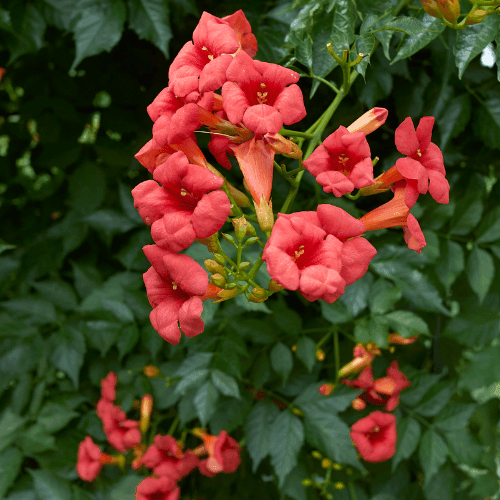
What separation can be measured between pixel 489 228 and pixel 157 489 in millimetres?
1808

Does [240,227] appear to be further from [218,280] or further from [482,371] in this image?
[482,371]

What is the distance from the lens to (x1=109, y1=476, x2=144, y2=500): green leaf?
1950mm

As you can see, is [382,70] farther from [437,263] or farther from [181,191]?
[181,191]

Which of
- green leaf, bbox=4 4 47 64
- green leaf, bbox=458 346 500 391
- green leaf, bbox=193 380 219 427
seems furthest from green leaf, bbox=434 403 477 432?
green leaf, bbox=4 4 47 64

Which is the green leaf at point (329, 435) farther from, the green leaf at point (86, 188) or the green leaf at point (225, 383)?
the green leaf at point (86, 188)

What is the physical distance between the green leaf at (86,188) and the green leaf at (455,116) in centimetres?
162

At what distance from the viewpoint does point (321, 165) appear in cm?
78

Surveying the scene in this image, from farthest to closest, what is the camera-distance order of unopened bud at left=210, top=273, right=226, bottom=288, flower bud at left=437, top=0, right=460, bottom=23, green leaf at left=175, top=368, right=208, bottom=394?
green leaf at left=175, top=368, right=208, bottom=394, flower bud at left=437, top=0, right=460, bottom=23, unopened bud at left=210, top=273, right=226, bottom=288

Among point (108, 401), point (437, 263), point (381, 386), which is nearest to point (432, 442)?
point (381, 386)

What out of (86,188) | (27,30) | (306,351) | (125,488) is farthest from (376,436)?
(27,30)

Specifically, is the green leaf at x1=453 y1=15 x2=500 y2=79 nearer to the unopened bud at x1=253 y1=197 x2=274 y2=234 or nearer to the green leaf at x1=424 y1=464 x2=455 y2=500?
the unopened bud at x1=253 y1=197 x2=274 y2=234

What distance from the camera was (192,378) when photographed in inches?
67.8

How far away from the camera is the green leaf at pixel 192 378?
171 centimetres

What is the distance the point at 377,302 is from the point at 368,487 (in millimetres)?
1220
